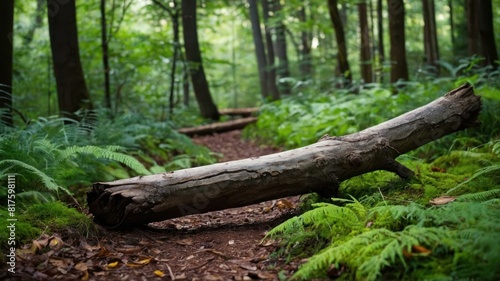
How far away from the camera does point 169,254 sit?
3455 millimetres

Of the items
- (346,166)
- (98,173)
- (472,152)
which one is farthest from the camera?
(98,173)

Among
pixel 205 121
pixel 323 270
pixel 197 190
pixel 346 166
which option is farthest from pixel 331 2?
pixel 323 270

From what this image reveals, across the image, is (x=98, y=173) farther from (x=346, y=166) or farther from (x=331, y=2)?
(x=331, y=2)

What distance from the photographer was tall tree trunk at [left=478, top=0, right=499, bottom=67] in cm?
707

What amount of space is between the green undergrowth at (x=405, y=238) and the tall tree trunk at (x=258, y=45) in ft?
39.6

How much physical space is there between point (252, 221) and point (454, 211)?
210 cm

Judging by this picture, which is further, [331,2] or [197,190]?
[331,2]

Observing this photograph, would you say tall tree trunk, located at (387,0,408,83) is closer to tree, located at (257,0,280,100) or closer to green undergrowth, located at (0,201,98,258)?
tree, located at (257,0,280,100)

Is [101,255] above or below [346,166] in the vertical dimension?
below

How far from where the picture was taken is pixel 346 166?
161 inches

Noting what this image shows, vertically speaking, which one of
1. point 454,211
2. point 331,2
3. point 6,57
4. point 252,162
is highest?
point 331,2

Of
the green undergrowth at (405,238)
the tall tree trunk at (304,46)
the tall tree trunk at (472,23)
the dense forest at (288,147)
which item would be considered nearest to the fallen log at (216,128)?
the dense forest at (288,147)

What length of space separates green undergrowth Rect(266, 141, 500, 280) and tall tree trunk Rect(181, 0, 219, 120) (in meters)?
8.71

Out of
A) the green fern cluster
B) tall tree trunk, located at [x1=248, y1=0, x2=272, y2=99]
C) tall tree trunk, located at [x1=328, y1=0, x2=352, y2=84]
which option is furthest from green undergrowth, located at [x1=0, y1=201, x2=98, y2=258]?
tall tree trunk, located at [x1=248, y1=0, x2=272, y2=99]
